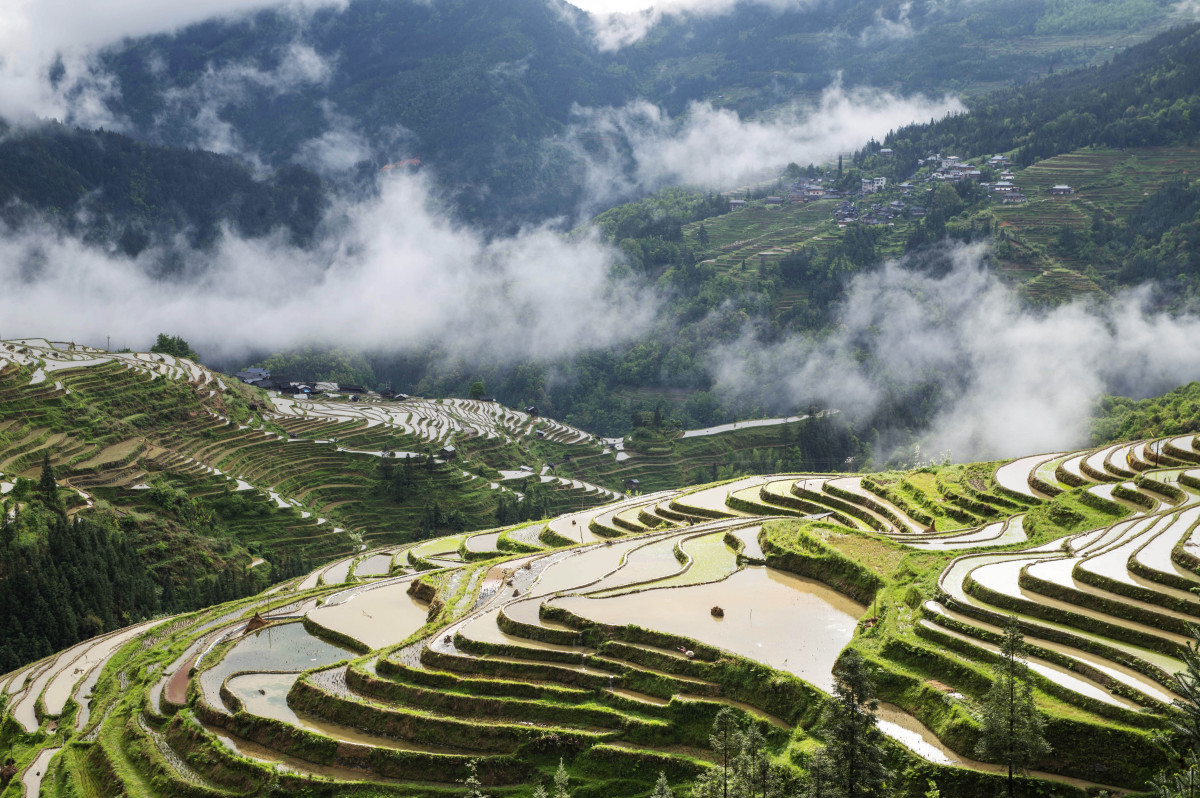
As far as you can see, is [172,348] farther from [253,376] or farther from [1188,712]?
[1188,712]

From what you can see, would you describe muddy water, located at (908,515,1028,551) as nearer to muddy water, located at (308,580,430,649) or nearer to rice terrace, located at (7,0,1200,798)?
rice terrace, located at (7,0,1200,798)

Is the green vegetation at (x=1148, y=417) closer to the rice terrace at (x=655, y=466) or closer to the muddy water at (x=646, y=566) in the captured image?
the rice terrace at (x=655, y=466)

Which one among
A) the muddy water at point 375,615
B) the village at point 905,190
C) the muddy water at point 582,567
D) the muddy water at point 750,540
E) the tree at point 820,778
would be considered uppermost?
the village at point 905,190

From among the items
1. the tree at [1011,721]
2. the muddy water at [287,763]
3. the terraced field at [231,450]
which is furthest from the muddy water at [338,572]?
the tree at [1011,721]

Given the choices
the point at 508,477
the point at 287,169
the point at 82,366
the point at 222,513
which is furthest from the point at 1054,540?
the point at 287,169

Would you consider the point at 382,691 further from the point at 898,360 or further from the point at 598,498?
the point at 898,360

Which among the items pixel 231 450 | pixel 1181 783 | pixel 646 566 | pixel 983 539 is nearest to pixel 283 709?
pixel 646 566

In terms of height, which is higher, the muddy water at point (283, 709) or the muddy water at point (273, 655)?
the muddy water at point (273, 655)
